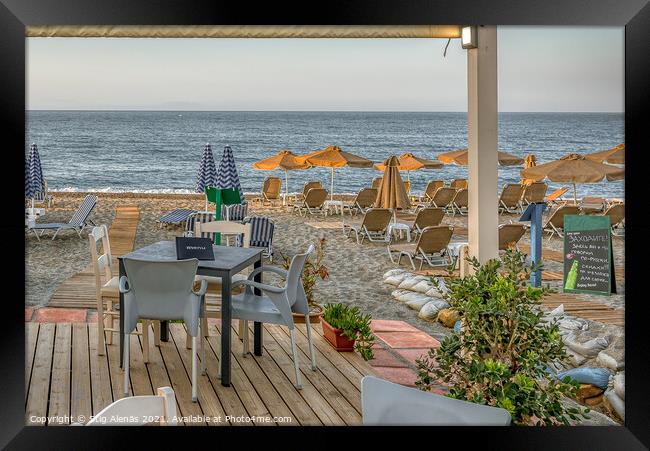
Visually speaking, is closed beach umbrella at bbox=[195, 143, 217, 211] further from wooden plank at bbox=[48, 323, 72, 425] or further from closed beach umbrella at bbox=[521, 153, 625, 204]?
wooden plank at bbox=[48, 323, 72, 425]

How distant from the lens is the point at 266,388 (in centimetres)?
378

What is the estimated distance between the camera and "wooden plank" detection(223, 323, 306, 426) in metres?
3.43

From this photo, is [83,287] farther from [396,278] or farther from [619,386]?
[619,386]

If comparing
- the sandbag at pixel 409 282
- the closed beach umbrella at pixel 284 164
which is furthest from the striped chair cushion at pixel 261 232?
the closed beach umbrella at pixel 284 164

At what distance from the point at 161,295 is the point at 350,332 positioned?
1.29 meters

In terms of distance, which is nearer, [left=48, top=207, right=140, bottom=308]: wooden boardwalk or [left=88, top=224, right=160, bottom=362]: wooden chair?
[left=88, top=224, right=160, bottom=362]: wooden chair

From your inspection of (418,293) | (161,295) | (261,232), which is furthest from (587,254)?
(261,232)

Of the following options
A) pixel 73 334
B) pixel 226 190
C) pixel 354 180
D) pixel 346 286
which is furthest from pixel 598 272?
pixel 354 180

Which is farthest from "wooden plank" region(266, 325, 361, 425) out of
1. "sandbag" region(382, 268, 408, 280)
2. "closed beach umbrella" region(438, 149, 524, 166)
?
"closed beach umbrella" region(438, 149, 524, 166)

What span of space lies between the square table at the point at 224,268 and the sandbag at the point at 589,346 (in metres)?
2.39

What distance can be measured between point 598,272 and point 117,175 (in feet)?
100

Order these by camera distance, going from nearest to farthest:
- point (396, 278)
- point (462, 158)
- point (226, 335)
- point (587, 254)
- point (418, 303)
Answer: point (226, 335), point (587, 254), point (418, 303), point (396, 278), point (462, 158)

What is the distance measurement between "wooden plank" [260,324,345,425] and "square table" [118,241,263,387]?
15 centimetres
